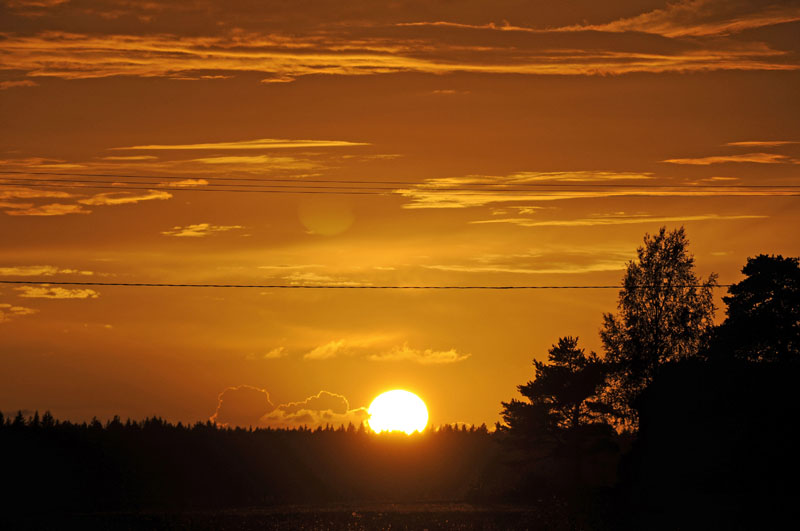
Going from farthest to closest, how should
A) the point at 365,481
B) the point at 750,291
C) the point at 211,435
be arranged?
the point at 365,481 → the point at 211,435 → the point at 750,291

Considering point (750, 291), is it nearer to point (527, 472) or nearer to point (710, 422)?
point (710, 422)

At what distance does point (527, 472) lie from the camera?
2766 inches

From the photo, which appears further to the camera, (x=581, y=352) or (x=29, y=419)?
(x=29, y=419)

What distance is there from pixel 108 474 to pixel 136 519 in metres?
28.0

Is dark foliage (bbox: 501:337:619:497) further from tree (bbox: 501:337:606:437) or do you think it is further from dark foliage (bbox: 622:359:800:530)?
dark foliage (bbox: 622:359:800:530)

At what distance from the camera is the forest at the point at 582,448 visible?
36.6m

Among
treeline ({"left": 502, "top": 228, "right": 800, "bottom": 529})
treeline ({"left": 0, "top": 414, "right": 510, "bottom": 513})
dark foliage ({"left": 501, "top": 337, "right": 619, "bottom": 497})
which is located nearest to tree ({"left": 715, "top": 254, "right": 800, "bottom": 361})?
treeline ({"left": 502, "top": 228, "right": 800, "bottom": 529})

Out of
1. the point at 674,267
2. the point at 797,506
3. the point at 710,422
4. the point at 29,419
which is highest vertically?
the point at 674,267

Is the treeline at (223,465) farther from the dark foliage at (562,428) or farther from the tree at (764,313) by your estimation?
the tree at (764,313)

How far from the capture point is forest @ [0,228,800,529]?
36.6 m

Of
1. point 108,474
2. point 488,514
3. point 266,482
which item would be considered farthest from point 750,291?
point 266,482

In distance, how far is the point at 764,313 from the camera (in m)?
45.2

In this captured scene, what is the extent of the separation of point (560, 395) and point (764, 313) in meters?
24.6

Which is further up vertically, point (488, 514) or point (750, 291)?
point (750, 291)
